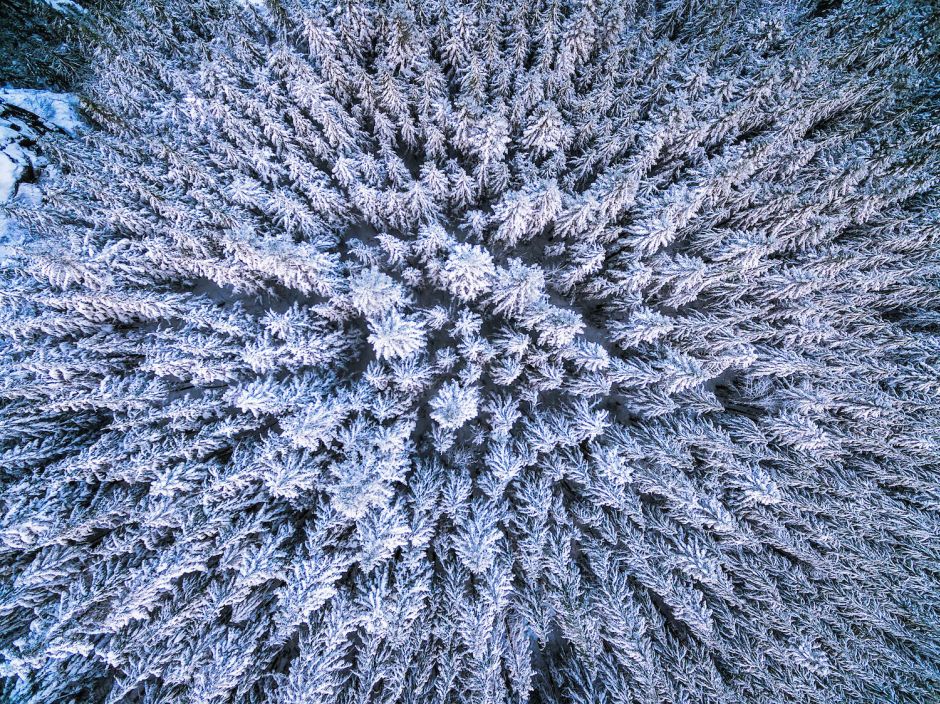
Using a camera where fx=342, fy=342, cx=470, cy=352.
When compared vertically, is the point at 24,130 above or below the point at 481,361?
below

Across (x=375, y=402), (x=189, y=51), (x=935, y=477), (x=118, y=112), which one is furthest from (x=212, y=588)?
(x=935, y=477)

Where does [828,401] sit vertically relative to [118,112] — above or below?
above

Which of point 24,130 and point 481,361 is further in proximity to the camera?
point 24,130

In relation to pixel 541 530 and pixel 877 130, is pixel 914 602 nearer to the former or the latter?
pixel 541 530

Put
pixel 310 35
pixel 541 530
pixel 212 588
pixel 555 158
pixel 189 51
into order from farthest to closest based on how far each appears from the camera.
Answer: pixel 189 51 → pixel 555 158 → pixel 310 35 → pixel 541 530 → pixel 212 588

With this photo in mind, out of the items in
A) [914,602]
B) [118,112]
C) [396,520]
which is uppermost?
[118,112]

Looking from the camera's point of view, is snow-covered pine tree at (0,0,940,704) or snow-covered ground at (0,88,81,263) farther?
snow-covered ground at (0,88,81,263)

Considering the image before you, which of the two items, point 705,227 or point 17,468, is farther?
point 705,227

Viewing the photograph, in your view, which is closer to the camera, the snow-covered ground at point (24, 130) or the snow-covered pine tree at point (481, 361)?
the snow-covered pine tree at point (481, 361)
